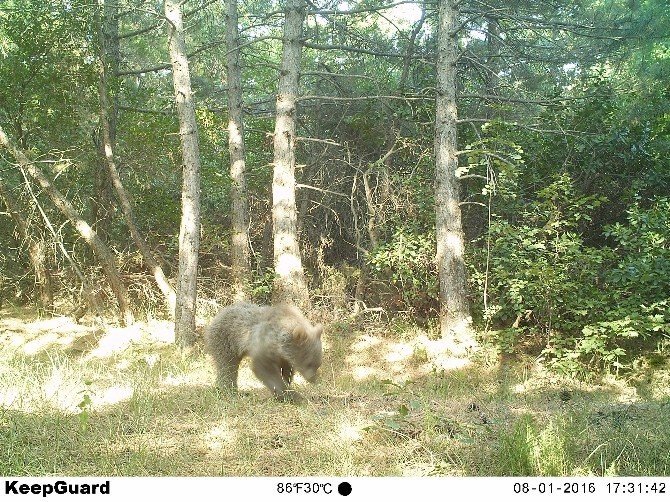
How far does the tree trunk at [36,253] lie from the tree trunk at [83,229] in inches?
29.9

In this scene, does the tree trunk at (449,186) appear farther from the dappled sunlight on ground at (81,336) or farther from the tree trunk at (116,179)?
the tree trunk at (116,179)

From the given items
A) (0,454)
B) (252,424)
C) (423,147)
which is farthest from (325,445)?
(423,147)

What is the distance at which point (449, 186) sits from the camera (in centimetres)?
1179

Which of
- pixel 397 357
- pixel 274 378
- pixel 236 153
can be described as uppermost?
pixel 236 153

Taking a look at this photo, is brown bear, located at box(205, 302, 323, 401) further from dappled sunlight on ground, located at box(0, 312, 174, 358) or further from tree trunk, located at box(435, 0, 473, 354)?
A: tree trunk, located at box(435, 0, 473, 354)

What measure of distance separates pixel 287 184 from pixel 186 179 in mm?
1727

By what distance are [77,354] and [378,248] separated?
5725 millimetres

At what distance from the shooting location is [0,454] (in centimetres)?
506

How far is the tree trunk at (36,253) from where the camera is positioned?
1314 cm

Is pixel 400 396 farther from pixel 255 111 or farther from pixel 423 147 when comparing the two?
pixel 255 111
